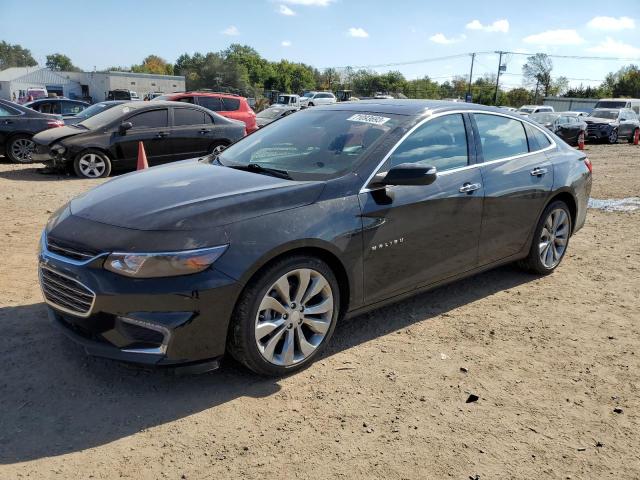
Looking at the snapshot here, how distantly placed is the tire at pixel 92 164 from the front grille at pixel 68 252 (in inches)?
293

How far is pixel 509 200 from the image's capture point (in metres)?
4.46

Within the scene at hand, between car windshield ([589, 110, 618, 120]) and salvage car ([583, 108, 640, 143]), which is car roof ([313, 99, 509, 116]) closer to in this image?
salvage car ([583, 108, 640, 143])

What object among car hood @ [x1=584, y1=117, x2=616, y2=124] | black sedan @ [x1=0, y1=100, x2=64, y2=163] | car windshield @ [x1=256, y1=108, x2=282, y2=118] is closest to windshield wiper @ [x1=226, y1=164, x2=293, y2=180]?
black sedan @ [x1=0, y1=100, x2=64, y2=163]

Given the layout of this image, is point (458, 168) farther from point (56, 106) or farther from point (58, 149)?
point (56, 106)

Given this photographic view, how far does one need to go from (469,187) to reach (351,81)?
112m

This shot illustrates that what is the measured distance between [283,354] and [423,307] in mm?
1632

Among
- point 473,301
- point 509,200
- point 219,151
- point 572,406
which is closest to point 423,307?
point 473,301

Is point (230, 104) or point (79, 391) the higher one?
point (230, 104)

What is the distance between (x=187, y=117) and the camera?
429 inches

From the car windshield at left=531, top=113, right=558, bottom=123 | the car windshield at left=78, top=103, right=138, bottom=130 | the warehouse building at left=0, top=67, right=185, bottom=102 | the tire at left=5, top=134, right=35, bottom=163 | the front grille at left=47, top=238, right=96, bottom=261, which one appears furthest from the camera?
the warehouse building at left=0, top=67, right=185, bottom=102

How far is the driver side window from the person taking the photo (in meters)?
3.77

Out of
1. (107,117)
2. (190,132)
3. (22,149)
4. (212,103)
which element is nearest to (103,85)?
(212,103)

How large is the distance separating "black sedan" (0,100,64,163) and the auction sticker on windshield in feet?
31.7

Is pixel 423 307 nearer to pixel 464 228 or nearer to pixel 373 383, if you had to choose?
pixel 464 228
